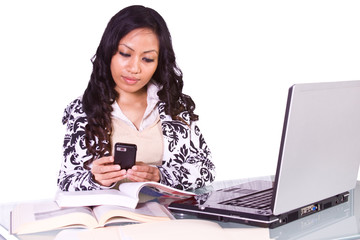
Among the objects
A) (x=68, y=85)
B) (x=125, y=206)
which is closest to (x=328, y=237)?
(x=125, y=206)

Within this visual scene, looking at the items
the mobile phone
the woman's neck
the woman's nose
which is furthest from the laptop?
the woman's neck

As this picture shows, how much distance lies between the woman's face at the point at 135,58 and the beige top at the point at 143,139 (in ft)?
0.81

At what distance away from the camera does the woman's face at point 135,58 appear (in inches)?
118

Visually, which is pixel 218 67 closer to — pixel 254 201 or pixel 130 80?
pixel 130 80

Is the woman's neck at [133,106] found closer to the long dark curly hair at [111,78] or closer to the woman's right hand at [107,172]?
the long dark curly hair at [111,78]

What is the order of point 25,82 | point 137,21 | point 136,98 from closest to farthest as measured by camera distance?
point 137,21 < point 136,98 < point 25,82

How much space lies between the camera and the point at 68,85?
16.3 ft

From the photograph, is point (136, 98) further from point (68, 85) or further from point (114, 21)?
point (68, 85)

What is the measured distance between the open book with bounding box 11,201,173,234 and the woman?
658mm

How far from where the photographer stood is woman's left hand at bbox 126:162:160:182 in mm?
2441

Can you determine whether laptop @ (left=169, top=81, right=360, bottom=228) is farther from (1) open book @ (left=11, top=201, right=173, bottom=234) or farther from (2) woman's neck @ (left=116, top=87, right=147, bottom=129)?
(2) woman's neck @ (left=116, top=87, right=147, bottom=129)

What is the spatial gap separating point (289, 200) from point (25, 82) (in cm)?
351

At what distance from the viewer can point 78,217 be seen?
1.93 meters

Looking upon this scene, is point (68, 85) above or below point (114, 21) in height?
below
